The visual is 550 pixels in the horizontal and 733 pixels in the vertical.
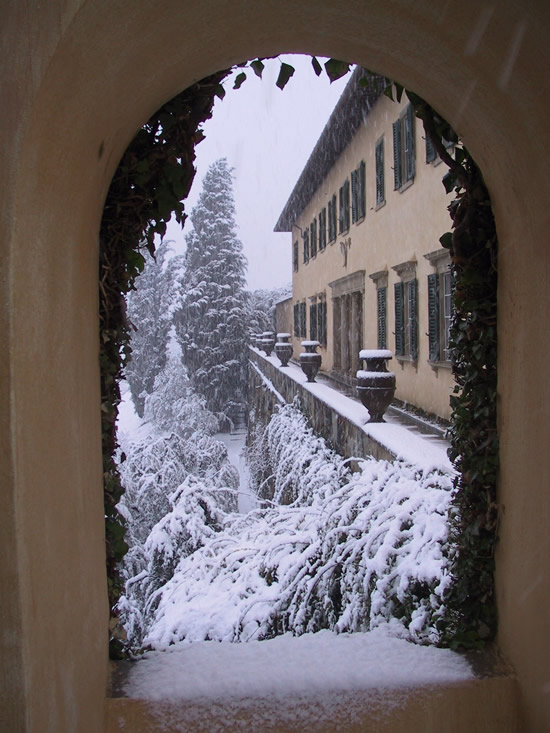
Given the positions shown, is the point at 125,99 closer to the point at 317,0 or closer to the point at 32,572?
the point at 317,0

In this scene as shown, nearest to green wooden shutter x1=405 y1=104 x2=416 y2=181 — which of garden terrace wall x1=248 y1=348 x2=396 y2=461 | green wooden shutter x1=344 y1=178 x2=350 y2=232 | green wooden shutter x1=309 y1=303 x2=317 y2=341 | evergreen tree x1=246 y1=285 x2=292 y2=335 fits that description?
garden terrace wall x1=248 y1=348 x2=396 y2=461

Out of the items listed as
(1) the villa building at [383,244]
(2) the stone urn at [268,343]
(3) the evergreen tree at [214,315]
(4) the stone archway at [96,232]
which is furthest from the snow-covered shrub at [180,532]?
(3) the evergreen tree at [214,315]

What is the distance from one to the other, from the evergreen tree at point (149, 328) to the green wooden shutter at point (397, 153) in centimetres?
2283

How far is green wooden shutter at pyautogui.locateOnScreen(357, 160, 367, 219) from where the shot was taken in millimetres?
12509

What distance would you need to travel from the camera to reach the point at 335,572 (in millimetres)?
3922

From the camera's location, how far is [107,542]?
89.4 inches

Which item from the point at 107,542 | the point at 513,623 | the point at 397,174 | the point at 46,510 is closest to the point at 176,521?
the point at 107,542

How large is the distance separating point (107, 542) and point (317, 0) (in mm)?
1799

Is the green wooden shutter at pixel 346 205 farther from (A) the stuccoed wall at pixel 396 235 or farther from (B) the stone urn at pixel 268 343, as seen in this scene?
(B) the stone urn at pixel 268 343

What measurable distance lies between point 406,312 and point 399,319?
0.53ft

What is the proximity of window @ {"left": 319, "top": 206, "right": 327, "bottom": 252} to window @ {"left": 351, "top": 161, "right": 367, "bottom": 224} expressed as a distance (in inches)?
152

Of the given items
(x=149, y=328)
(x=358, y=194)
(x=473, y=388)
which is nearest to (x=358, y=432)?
(x=473, y=388)

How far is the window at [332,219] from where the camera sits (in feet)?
52.7

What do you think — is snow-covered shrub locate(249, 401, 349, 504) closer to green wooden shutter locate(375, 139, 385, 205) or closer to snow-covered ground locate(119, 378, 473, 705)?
snow-covered ground locate(119, 378, 473, 705)
